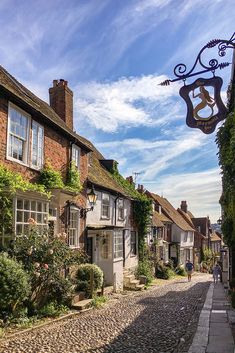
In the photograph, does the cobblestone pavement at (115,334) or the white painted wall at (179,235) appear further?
the white painted wall at (179,235)

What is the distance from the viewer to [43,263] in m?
11.6

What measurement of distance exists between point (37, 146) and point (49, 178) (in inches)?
47.0

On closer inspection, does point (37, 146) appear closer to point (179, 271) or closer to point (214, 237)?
point (179, 271)

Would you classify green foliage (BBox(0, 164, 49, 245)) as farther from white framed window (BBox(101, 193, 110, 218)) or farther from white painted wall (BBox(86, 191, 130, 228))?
white framed window (BBox(101, 193, 110, 218))

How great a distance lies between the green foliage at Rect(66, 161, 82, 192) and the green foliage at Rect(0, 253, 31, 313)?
21.1ft

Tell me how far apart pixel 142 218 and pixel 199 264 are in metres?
40.4

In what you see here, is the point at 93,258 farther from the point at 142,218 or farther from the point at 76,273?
the point at 142,218

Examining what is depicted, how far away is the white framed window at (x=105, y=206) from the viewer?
21.9 metres

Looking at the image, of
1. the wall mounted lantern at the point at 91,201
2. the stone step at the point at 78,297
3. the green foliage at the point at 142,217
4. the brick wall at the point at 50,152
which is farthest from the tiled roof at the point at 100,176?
the stone step at the point at 78,297

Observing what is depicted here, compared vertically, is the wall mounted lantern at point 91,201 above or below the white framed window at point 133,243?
above

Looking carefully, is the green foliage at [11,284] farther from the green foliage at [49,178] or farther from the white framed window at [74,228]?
the white framed window at [74,228]

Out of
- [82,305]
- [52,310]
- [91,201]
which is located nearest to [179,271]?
[91,201]

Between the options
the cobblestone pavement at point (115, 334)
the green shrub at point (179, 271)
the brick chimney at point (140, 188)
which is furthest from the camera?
the green shrub at point (179, 271)

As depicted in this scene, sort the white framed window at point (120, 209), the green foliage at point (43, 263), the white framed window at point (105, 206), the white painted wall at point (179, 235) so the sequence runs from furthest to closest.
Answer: the white painted wall at point (179, 235), the white framed window at point (120, 209), the white framed window at point (105, 206), the green foliage at point (43, 263)
